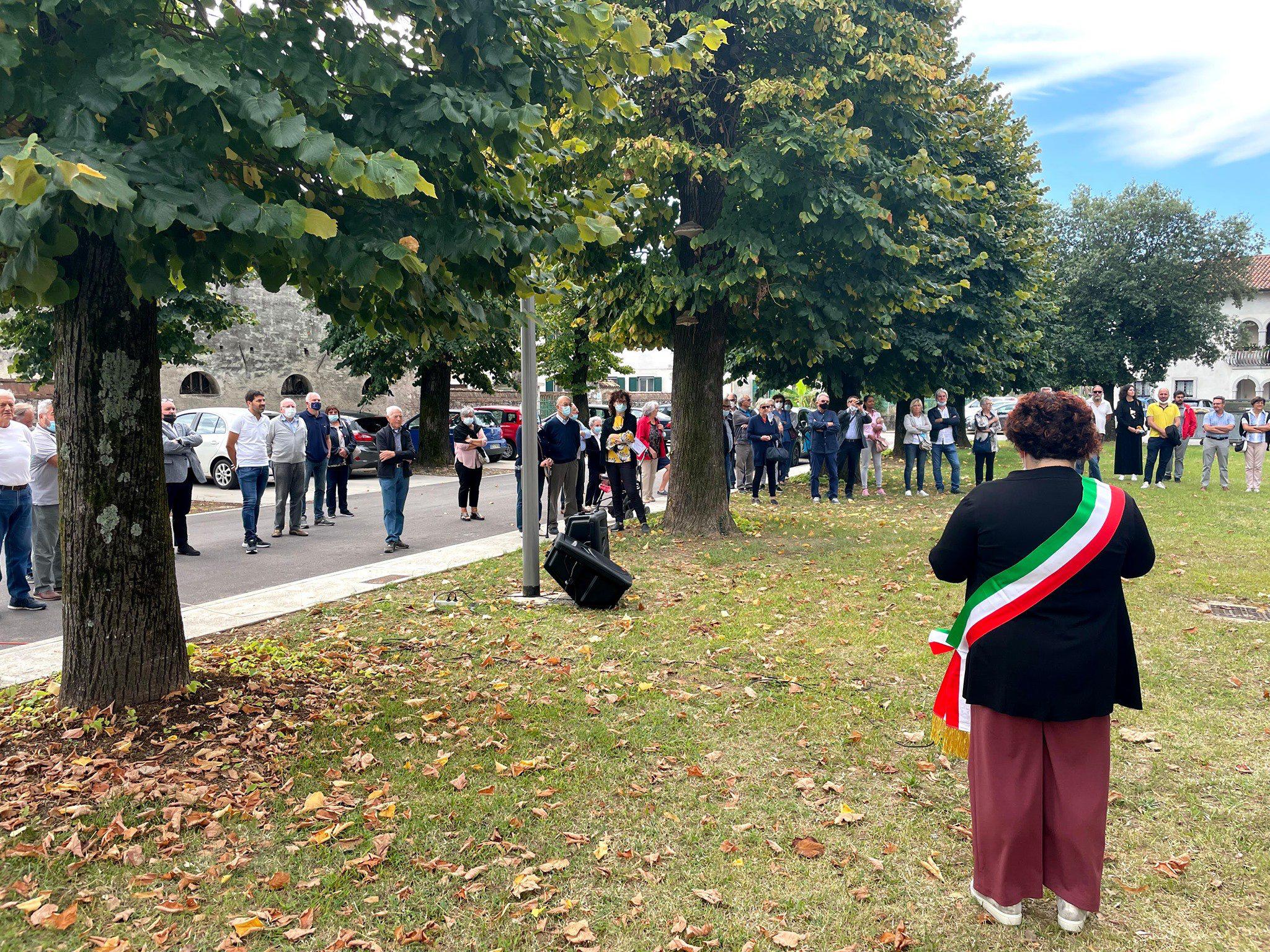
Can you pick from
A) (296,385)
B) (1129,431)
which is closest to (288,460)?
(1129,431)

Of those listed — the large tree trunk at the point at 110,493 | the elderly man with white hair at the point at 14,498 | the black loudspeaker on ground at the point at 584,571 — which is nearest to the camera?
the large tree trunk at the point at 110,493

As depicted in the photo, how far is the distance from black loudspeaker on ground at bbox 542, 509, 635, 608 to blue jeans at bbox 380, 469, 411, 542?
474 centimetres

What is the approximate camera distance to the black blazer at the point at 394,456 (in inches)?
493

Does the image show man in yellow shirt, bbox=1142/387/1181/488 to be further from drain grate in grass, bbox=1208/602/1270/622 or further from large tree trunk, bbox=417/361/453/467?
large tree trunk, bbox=417/361/453/467

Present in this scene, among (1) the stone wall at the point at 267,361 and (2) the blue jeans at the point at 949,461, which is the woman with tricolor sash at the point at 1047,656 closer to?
(2) the blue jeans at the point at 949,461

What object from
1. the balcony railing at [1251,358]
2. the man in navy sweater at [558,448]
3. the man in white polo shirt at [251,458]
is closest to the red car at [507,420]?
the man in white polo shirt at [251,458]

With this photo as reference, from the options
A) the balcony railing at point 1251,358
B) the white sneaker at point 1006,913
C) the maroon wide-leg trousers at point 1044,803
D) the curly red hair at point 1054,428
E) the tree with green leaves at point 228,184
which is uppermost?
the balcony railing at point 1251,358

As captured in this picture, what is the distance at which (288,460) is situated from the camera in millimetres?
13023

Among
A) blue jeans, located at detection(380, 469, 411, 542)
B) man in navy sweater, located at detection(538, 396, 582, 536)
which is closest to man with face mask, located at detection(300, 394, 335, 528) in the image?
blue jeans, located at detection(380, 469, 411, 542)

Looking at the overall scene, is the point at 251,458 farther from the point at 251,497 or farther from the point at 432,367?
the point at 432,367

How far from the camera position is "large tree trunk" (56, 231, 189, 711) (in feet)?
15.4

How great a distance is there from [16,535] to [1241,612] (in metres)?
11.2

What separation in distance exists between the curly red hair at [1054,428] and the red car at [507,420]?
1060 inches

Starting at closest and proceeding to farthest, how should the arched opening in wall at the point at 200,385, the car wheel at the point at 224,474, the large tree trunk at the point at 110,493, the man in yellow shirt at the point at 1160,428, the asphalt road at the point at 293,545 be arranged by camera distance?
the large tree trunk at the point at 110,493, the asphalt road at the point at 293,545, the man in yellow shirt at the point at 1160,428, the car wheel at the point at 224,474, the arched opening in wall at the point at 200,385
